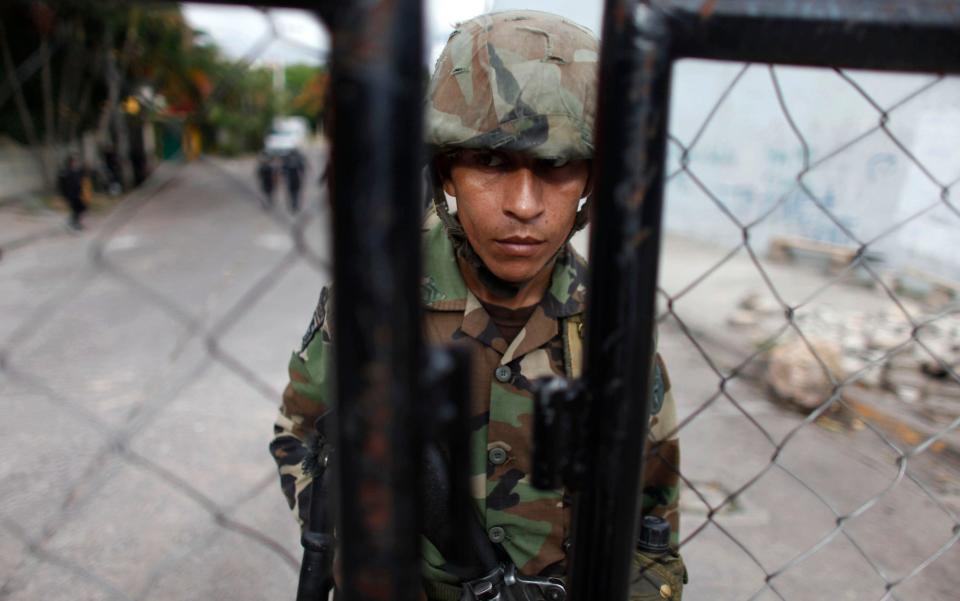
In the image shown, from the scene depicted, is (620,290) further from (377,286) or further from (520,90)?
(520,90)

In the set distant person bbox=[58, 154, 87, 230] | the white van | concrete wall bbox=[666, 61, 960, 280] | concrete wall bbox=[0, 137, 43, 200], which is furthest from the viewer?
concrete wall bbox=[0, 137, 43, 200]

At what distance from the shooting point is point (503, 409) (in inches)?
44.8

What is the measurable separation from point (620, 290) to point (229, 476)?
3.08 m

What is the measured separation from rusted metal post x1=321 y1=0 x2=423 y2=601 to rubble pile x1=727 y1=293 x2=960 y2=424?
128 inches

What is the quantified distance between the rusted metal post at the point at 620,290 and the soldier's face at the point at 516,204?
0.45m

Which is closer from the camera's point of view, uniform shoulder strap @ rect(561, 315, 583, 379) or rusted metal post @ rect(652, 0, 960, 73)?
rusted metal post @ rect(652, 0, 960, 73)

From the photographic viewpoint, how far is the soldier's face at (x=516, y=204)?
99 centimetres

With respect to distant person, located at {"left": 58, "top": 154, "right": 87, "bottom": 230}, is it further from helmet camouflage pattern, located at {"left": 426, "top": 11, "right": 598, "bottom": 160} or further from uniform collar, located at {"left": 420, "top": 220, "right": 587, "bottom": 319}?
helmet camouflage pattern, located at {"left": 426, "top": 11, "right": 598, "bottom": 160}

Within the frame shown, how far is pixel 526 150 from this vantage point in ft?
3.23

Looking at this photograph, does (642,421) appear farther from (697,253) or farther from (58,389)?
(697,253)

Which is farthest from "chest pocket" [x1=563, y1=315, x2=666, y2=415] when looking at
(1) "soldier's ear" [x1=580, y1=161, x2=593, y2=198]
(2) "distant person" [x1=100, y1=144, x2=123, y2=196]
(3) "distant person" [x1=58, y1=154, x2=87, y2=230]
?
(3) "distant person" [x1=58, y1=154, x2=87, y2=230]

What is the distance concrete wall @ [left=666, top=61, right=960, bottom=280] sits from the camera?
639 centimetres

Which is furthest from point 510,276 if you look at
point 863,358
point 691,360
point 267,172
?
point 863,358

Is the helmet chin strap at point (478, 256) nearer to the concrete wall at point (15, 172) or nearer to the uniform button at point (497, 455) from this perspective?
the uniform button at point (497, 455)
